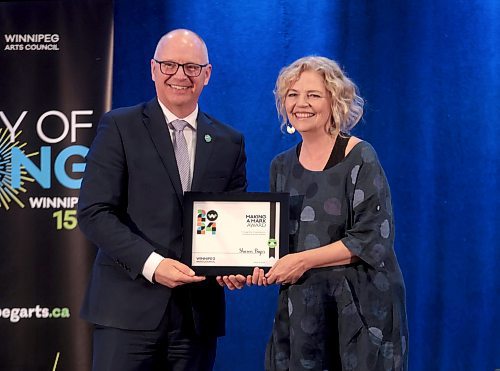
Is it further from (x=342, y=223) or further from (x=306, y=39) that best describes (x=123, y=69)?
(x=342, y=223)

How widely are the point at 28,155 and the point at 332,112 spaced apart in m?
1.93

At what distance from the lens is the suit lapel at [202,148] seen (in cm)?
240

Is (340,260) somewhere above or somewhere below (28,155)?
below

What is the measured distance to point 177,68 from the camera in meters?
2.45

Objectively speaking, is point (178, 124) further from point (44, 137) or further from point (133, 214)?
point (44, 137)

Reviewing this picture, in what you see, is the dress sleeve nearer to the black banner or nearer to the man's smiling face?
the man's smiling face

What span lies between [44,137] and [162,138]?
1420 mm

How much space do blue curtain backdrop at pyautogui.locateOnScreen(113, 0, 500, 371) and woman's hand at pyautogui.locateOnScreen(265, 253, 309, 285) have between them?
5.77ft

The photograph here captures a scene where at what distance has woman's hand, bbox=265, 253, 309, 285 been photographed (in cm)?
224

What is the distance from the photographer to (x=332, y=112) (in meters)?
2.38

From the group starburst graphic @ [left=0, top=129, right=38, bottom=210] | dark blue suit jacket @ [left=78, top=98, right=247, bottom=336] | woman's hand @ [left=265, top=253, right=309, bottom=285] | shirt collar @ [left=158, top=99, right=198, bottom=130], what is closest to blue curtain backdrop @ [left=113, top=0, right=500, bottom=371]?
starburst graphic @ [left=0, top=129, right=38, bottom=210]

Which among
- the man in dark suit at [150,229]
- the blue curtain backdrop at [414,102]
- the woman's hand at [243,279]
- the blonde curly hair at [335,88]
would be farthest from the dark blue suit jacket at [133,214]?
the blue curtain backdrop at [414,102]

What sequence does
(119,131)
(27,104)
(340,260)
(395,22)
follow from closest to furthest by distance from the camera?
(340,260) → (119,131) → (27,104) → (395,22)

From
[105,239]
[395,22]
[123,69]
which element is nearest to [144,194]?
[105,239]
